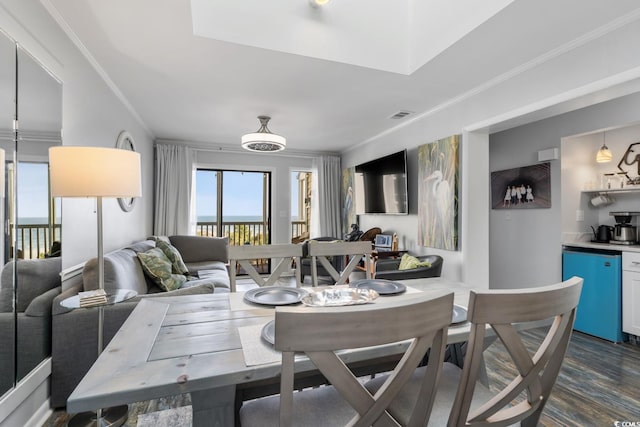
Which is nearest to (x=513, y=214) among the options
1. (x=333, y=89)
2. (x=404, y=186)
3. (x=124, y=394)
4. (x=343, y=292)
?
(x=404, y=186)

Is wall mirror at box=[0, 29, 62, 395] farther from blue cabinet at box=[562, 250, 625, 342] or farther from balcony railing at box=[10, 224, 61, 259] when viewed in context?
blue cabinet at box=[562, 250, 625, 342]

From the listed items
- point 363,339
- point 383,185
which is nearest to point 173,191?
point 383,185

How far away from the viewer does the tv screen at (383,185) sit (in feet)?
13.6

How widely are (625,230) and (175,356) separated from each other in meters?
4.35

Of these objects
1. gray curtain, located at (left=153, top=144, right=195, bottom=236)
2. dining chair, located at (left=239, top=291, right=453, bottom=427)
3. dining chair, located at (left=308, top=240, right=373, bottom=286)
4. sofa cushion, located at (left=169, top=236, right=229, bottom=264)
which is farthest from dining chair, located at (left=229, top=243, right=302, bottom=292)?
gray curtain, located at (left=153, top=144, right=195, bottom=236)

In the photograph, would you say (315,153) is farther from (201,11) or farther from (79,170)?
(79,170)

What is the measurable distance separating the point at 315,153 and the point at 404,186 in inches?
96.4

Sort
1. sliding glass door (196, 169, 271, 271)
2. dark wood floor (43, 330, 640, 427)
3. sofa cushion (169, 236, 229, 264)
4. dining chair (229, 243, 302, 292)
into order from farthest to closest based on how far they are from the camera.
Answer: sliding glass door (196, 169, 271, 271) < sofa cushion (169, 236, 229, 264) < dining chair (229, 243, 302, 292) < dark wood floor (43, 330, 640, 427)

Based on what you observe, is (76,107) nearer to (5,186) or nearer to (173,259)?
(5,186)

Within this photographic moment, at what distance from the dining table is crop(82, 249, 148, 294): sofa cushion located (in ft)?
3.07

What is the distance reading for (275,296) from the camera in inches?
61.4

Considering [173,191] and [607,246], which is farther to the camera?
[173,191]

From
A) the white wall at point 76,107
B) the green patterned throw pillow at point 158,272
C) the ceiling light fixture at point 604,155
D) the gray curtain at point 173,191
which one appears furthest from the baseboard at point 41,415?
the ceiling light fixture at point 604,155

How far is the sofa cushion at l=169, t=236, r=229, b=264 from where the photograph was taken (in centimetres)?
466
